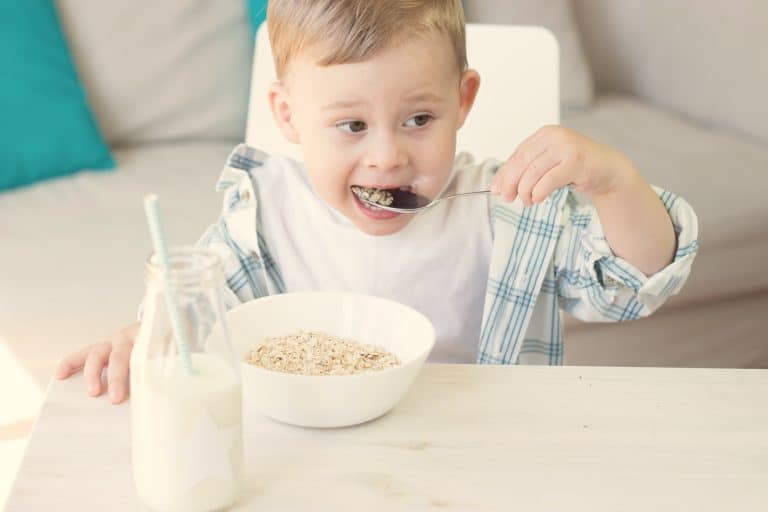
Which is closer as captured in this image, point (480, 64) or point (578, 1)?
point (480, 64)

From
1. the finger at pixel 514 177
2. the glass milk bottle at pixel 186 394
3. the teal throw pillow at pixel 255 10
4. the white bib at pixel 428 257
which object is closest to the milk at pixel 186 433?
the glass milk bottle at pixel 186 394

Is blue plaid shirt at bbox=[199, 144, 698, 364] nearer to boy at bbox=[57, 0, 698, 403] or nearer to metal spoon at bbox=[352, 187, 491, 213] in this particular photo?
boy at bbox=[57, 0, 698, 403]

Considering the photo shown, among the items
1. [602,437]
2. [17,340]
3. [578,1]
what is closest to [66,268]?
[17,340]

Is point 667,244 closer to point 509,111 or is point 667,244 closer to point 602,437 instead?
point 602,437

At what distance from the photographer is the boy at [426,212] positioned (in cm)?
102

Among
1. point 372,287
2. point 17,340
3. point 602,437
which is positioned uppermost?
point 602,437

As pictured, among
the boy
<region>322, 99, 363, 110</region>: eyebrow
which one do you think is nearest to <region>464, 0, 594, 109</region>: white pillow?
the boy

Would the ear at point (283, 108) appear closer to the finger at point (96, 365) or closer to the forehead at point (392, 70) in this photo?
the forehead at point (392, 70)

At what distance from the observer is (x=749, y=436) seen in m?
0.82

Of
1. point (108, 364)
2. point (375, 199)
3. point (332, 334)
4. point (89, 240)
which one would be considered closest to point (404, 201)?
point (375, 199)

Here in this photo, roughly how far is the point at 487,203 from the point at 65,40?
1.28m

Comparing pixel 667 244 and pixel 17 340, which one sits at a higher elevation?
pixel 667 244

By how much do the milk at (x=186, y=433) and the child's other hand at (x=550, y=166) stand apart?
1.20 feet

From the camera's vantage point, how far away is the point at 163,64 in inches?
88.7
